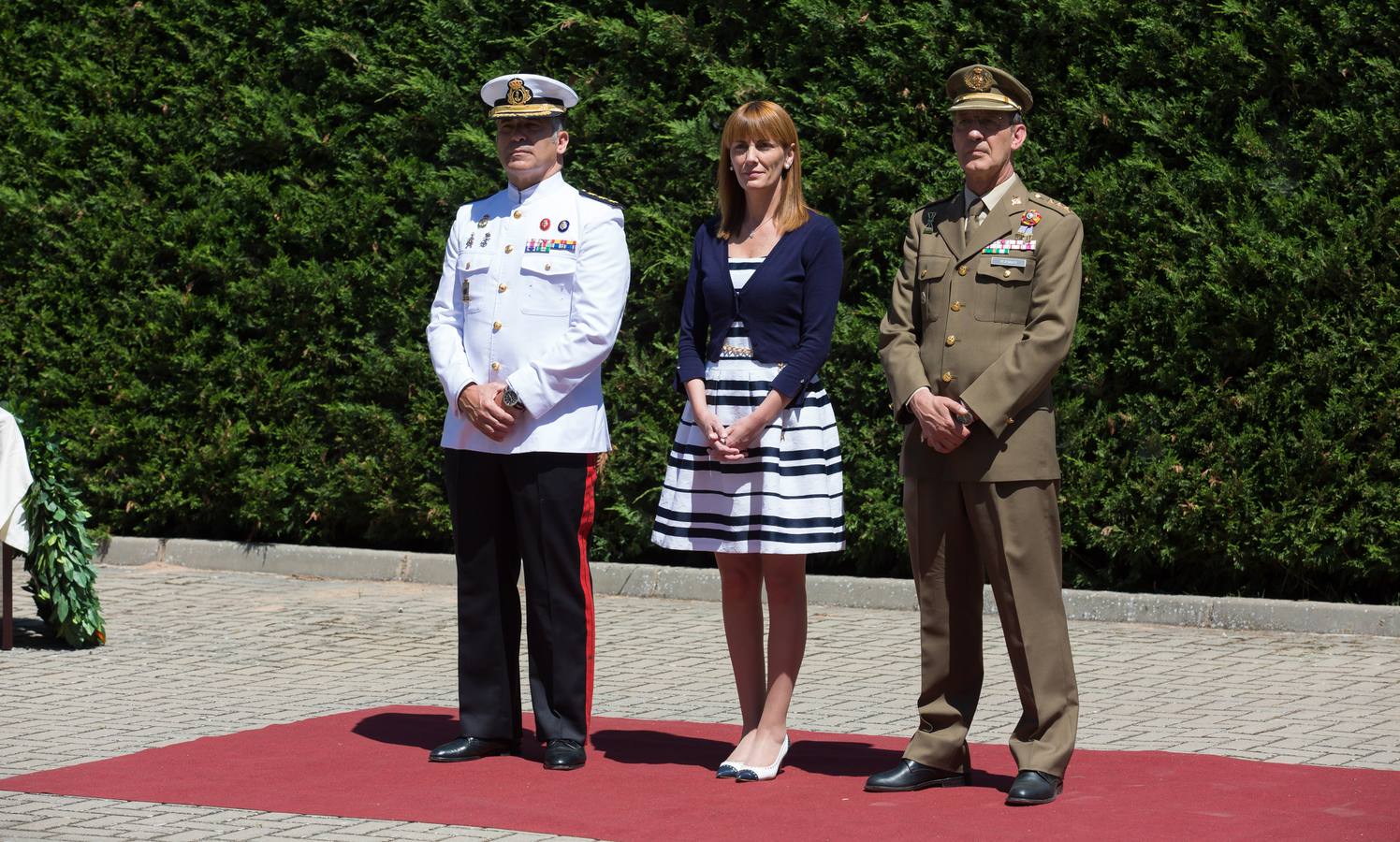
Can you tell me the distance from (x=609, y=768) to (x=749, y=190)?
1803 mm

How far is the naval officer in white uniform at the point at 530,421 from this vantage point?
20.1 feet

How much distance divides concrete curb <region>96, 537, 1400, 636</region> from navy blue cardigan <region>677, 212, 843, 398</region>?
11.6 ft

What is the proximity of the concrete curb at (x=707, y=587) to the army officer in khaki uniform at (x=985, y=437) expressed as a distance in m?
3.33

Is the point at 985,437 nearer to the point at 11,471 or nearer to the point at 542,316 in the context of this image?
the point at 542,316

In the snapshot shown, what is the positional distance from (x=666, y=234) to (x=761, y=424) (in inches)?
167

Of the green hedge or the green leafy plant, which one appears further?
the green hedge

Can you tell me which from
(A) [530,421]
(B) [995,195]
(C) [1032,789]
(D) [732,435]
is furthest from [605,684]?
(B) [995,195]

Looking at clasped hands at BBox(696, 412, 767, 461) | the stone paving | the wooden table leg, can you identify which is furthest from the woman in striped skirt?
the wooden table leg

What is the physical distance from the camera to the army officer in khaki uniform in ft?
18.0

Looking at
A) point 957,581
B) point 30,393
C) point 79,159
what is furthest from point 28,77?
point 957,581

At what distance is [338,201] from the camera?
10.9m

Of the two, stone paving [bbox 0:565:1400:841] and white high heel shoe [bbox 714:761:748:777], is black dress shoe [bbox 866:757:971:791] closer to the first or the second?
white high heel shoe [bbox 714:761:748:777]

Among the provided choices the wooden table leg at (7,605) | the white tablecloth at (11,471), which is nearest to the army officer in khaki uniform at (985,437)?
the white tablecloth at (11,471)

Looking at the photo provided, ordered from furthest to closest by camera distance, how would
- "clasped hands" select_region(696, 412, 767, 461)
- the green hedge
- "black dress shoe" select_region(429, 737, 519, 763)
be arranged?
the green hedge, "black dress shoe" select_region(429, 737, 519, 763), "clasped hands" select_region(696, 412, 767, 461)
